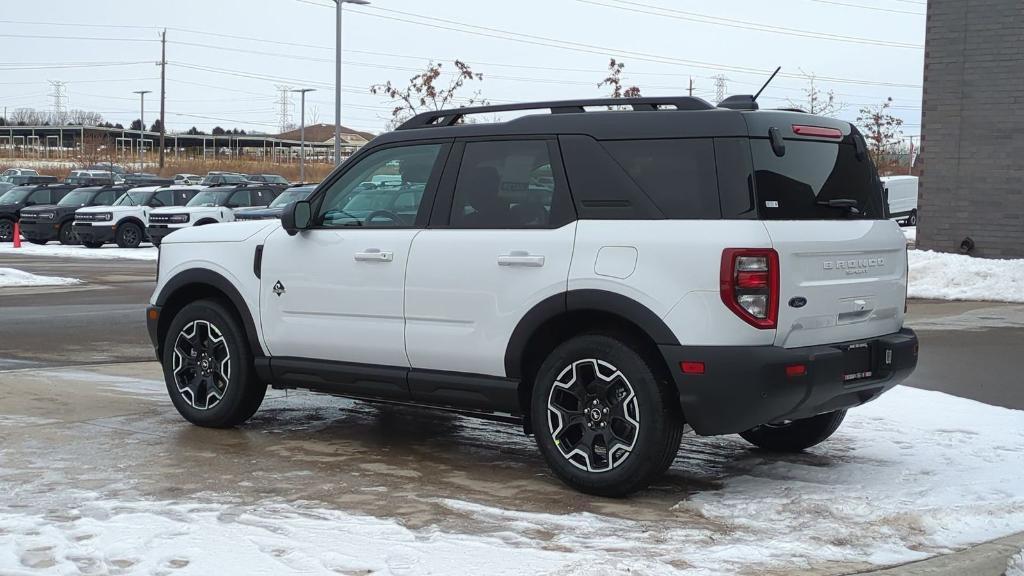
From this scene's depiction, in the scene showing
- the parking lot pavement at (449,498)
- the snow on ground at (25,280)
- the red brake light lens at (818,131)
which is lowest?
the snow on ground at (25,280)

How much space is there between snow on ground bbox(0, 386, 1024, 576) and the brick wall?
1367 cm

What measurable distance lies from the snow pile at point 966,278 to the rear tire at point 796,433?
34.6 feet

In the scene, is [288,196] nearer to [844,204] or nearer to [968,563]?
[844,204]

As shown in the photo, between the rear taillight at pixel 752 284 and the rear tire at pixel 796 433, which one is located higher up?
the rear taillight at pixel 752 284

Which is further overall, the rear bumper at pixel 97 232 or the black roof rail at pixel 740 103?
the rear bumper at pixel 97 232

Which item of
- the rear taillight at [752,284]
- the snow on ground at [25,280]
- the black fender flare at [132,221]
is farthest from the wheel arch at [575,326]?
the black fender flare at [132,221]

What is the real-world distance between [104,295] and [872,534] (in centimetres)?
1465

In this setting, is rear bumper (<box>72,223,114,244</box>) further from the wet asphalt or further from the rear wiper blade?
the rear wiper blade

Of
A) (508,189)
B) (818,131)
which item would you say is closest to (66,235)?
(508,189)

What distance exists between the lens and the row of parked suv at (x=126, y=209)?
29891 mm

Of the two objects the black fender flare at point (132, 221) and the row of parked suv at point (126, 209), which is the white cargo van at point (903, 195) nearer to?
the row of parked suv at point (126, 209)

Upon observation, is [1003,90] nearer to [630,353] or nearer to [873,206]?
[873,206]

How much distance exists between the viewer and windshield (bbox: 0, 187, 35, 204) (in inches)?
1395

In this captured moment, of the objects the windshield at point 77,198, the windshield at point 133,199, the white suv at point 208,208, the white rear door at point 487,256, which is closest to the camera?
the white rear door at point 487,256
